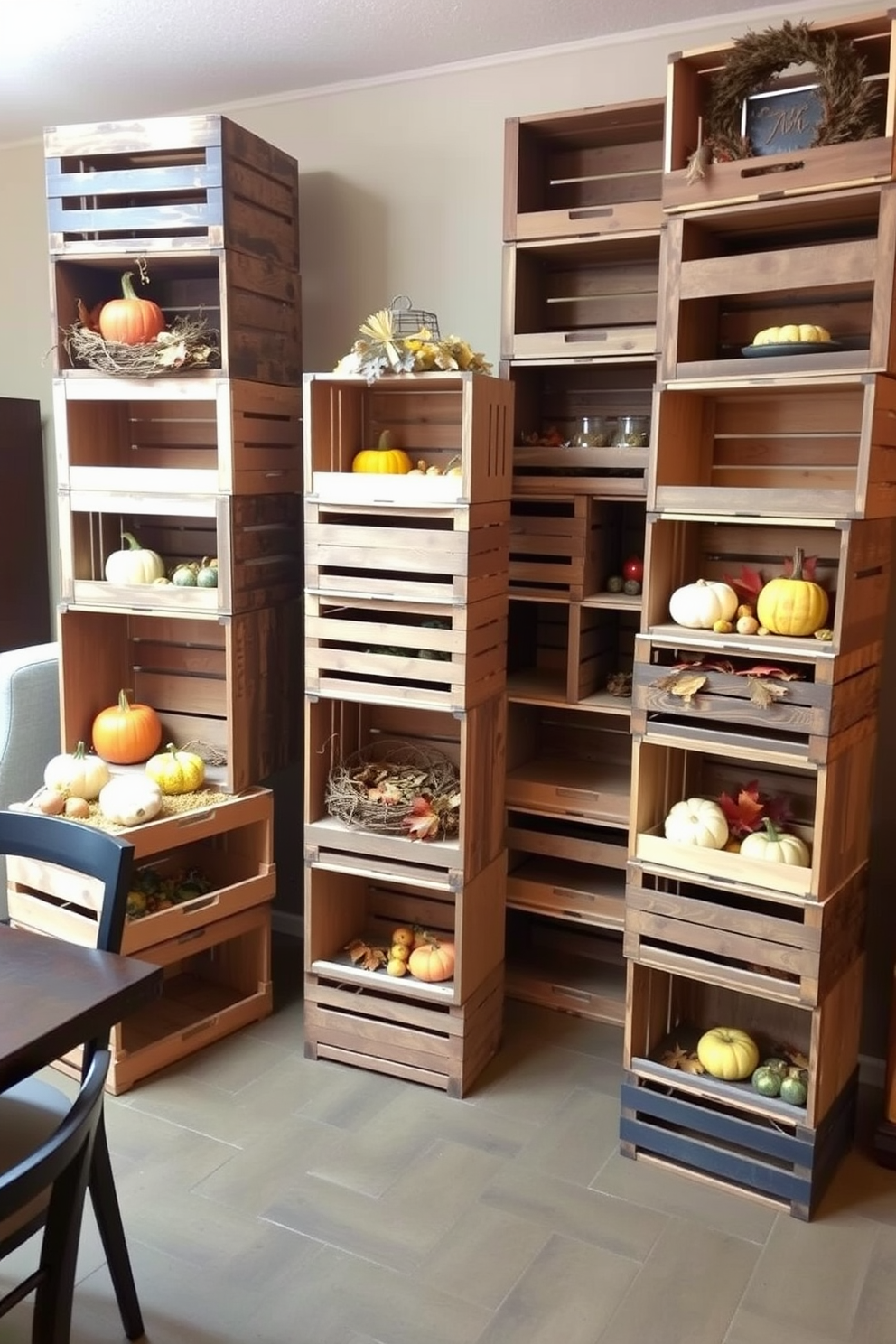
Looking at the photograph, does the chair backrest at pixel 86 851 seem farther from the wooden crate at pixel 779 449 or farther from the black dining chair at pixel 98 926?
the wooden crate at pixel 779 449

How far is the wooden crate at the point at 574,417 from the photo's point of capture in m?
2.74

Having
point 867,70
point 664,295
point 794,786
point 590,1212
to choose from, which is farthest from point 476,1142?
point 867,70

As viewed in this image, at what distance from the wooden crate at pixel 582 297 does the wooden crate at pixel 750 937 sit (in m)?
1.28

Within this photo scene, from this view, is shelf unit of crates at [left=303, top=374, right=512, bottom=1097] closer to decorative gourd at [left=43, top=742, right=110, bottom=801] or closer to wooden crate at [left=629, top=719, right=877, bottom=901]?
wooden crate at [left=629, top=719, right=877, bottom=901]

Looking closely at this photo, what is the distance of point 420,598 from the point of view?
2.59 meters

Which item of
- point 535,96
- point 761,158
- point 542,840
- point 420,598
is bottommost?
point 542,840

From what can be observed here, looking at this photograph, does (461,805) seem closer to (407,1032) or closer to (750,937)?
(407,1032)

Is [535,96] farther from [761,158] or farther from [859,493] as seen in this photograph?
[859,493]

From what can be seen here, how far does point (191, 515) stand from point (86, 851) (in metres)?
1.19

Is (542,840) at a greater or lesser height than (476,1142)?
greater

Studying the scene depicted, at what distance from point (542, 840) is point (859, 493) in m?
1.33

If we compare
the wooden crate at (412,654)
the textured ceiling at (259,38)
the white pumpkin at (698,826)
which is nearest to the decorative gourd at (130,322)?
the textured ceiling at (259,38)

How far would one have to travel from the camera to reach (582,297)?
9.59 feet

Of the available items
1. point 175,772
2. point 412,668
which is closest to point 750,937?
point 412,668
